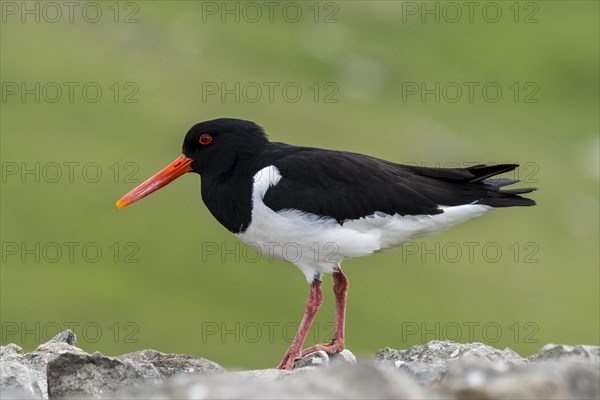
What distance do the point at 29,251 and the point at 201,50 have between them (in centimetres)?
5917

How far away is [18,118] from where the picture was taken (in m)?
91.6

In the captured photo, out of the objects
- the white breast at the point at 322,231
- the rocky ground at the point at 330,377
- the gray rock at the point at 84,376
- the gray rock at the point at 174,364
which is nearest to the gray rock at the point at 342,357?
the rocky ground at the point at 330,377

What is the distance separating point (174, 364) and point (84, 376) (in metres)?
1.67

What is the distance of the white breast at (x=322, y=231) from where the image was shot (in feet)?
38.8

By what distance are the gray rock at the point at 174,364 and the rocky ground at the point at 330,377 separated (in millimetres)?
10

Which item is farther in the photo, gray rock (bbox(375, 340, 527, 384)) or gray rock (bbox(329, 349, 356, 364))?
gray rock (bbox(329, 349, 356, 364))

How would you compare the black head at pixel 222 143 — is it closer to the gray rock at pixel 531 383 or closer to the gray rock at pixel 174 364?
the gray rock at pixel 174 364

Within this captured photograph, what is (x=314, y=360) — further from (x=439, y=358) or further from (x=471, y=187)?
(x=471, y=187)

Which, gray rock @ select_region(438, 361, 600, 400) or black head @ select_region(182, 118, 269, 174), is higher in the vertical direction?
black head @ select_region(182, 118, 269, 174)

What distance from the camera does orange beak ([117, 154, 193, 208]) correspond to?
43.0ft

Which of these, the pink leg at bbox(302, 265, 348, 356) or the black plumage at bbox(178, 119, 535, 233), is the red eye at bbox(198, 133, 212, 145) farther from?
the pink leg at bbox(302, 265, 348, 356)

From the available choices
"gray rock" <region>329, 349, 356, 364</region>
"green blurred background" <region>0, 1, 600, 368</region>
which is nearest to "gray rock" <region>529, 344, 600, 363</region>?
"gray rock" <region>329, 349, 356, 364</region>

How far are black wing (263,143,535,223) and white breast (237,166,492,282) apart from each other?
0.08 m

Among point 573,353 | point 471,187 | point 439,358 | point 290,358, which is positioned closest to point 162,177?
point 290,358
